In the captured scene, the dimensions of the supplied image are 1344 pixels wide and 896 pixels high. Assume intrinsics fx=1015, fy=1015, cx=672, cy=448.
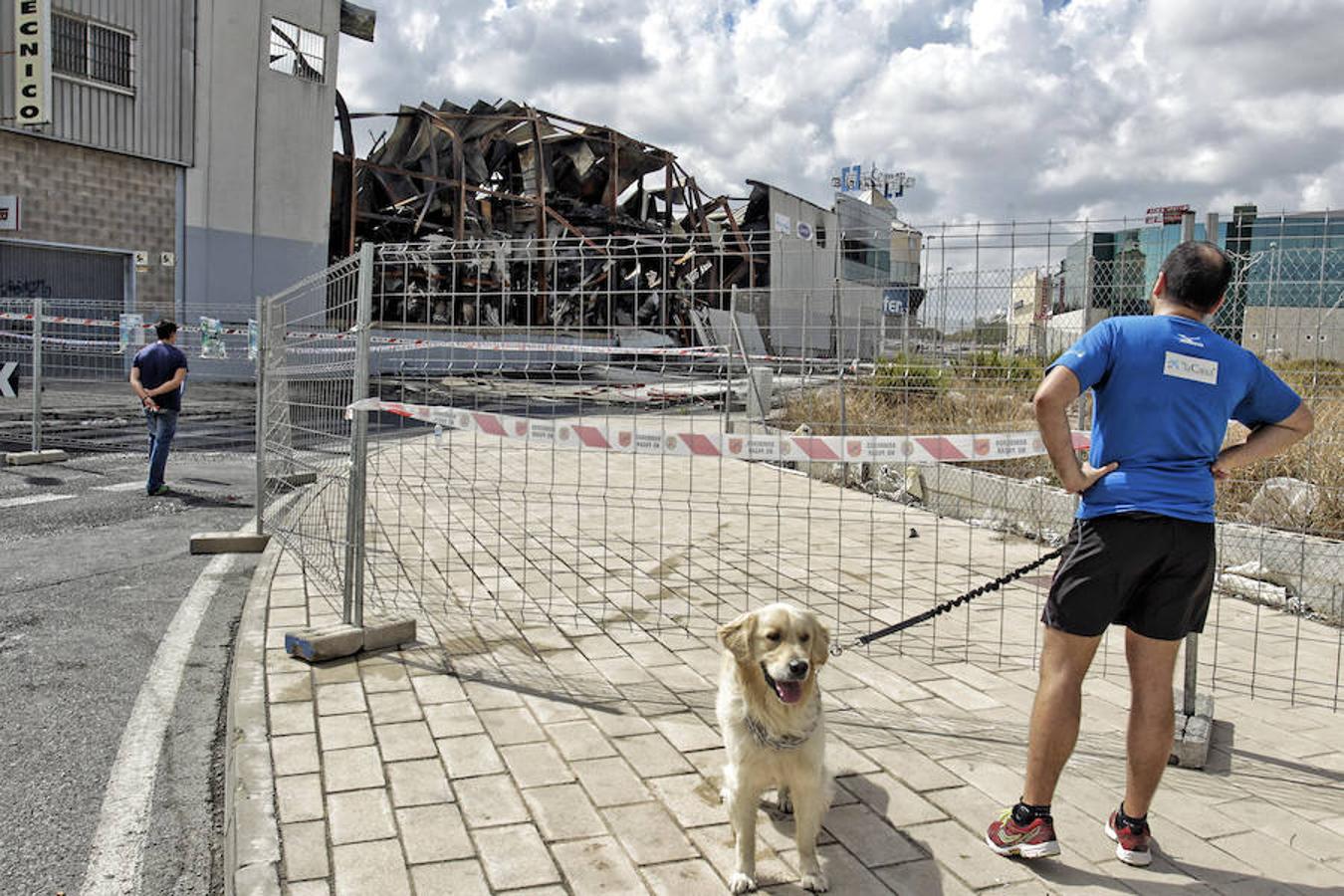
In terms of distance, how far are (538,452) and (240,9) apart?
1505cm

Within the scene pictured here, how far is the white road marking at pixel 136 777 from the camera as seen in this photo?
3.13m

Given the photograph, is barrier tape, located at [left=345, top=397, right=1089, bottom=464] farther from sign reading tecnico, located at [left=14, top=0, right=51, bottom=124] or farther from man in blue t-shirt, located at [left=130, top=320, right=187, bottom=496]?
sign reading tecnico, located at [left=14, top=0, right=51, bottom=124]

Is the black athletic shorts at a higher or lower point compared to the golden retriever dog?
higher

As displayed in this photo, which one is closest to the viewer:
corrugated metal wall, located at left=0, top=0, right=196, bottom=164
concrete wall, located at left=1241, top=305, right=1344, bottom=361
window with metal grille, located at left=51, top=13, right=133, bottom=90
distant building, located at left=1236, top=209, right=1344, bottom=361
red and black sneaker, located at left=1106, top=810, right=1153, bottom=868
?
red and black sneaker, located at left=1106, top=810, right=1153, bottom=868

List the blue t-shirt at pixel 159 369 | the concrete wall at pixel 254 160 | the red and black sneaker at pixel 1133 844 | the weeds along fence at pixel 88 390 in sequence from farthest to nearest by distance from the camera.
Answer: the concrete wall at pixel 254 160
the weeds along fence at pixel 88 390
the blue t-shirt at pixel 159 369
the red and black sneaker at pixel 1133 844

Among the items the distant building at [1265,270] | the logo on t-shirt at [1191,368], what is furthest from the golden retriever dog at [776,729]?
the distant building at [1265,270]

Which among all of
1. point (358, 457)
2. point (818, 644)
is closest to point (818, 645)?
point (818, 644)

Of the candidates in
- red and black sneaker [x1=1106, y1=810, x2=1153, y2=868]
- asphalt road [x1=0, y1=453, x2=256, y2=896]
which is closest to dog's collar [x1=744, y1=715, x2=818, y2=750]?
red and black sneaker [x1=1106, y1=810, x2=1153, y2=868]

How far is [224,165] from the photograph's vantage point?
22.8 m

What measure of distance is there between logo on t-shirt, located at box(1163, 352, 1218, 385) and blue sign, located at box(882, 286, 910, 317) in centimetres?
461

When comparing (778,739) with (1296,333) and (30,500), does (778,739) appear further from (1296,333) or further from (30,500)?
(30,500)

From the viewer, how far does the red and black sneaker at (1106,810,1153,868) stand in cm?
317

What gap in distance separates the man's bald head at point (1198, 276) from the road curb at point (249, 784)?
326 centimetres

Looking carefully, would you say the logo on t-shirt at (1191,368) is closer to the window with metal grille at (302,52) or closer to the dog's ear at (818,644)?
the dog's ear at (818,644)
